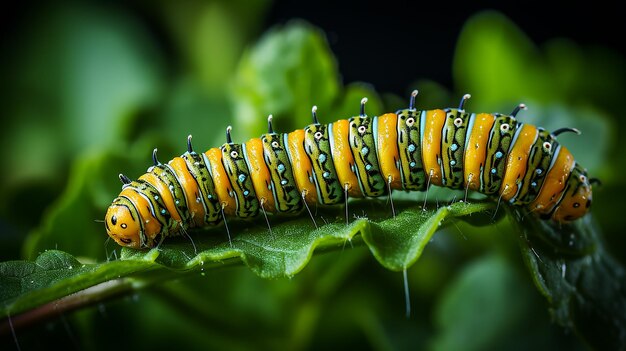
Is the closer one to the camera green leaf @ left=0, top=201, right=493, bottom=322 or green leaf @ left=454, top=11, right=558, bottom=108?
green leaf @ left=0, top=201, right=493, bottom=322

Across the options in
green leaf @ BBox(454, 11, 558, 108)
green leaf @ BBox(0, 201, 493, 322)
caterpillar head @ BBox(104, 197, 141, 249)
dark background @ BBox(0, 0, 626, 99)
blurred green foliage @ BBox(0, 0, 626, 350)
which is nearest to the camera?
green leaf @ BBox(0, 201, 493, 322)

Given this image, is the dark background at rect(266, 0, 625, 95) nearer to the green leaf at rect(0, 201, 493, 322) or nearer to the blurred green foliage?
the blurred green foliage

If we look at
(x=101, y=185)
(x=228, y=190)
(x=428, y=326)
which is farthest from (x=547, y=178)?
(x=101, y=185)

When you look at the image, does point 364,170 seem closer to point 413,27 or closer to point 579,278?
point 579,278

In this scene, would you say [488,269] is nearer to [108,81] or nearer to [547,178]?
[547,178]

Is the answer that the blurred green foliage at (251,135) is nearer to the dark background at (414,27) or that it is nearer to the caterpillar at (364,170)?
the caterpillar at (364,170)

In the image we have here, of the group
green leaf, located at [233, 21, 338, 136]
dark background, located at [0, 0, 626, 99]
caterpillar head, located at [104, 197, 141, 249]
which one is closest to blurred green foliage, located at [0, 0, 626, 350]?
green leaf, located at [233, 21, 338, 136]
